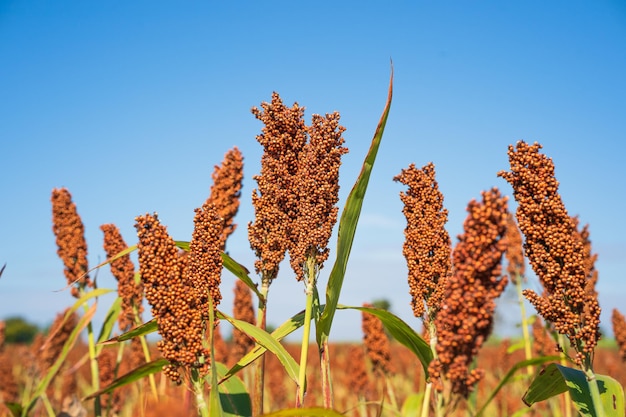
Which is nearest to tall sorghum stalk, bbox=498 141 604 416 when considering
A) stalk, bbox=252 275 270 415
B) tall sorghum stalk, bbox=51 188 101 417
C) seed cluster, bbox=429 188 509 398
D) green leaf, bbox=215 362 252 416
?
seed cluster, bbox=429 188 509 398

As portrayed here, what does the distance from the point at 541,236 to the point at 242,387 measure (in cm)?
239

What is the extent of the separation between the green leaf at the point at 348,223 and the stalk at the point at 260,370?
2.43 ft

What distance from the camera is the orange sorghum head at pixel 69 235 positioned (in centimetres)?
642

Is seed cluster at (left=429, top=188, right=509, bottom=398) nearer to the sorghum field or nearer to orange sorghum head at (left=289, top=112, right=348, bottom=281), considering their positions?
the sorghum field

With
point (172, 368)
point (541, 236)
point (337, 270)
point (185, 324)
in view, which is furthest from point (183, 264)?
point (541, 236)

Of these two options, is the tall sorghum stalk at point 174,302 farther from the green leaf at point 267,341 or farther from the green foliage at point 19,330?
the green foliage at point 19,330

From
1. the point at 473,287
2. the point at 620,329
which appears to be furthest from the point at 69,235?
the point at 620,329

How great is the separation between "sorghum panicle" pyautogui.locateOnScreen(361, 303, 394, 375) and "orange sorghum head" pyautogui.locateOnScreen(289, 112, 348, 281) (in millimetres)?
4401

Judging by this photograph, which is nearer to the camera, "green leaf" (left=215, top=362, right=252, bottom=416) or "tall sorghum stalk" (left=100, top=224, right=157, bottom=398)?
"green leaf" (left=215, top=362, right=252, bottom=416)

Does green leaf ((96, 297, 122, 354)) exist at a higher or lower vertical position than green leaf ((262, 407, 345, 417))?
higher

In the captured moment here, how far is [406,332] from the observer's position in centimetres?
320

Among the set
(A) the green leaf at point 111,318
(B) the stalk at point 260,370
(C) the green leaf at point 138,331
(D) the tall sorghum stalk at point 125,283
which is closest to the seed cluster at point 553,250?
(B) the stalk at point 260,370

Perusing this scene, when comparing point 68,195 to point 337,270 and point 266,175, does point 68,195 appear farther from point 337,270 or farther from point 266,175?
point 337,270

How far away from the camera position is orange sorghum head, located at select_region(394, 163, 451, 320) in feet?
11.9
